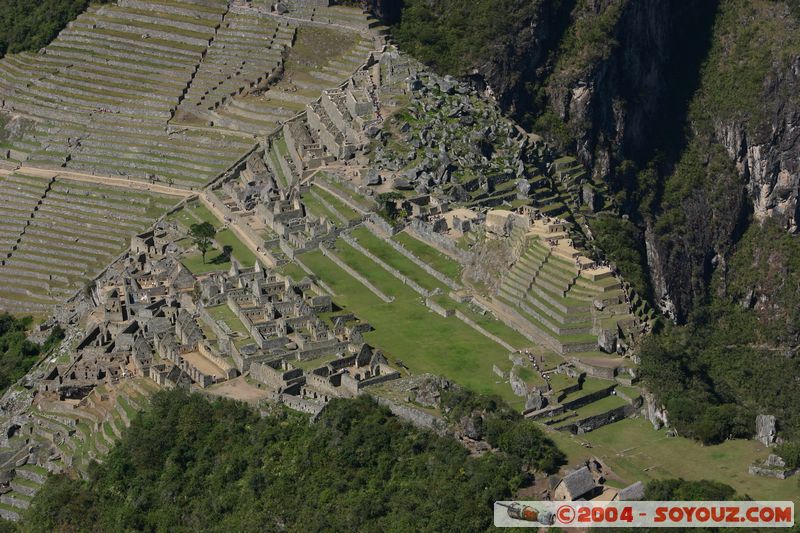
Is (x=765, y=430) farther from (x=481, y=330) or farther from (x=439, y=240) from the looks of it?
(x=439, y=240)

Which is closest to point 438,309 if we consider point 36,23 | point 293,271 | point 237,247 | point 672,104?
point 293,271

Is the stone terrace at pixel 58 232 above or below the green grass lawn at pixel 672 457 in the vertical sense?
below

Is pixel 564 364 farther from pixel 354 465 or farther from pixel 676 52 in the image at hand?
pixel 676 52

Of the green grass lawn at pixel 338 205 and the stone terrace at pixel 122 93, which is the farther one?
the stone terrace at pixel 122 93

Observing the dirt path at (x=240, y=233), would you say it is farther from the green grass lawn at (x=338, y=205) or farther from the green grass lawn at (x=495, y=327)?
the green grass lawn at (x=495, y=327)

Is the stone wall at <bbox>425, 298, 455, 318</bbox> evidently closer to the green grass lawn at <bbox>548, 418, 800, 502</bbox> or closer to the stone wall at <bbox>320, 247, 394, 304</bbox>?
the stone wall at <bbox>320, 247, 394, 304</bbox>

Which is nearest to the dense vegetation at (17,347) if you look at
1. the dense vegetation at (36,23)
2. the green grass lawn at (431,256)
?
the green grass lawn at (431,256)

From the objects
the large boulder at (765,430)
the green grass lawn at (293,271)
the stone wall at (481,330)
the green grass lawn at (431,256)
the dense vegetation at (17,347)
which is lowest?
the dense vegetation at (17,347)

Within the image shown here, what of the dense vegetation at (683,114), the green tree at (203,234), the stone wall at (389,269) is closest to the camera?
the stone wall at (389,269)
